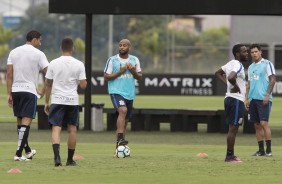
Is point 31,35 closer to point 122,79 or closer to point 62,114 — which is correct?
point 62,114

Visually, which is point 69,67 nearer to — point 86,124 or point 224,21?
point 86,124

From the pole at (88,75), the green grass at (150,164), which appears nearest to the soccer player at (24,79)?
the green grass at (150,164)

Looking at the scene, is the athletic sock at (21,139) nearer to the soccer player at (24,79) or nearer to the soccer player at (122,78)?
the soccer player at (24,79)

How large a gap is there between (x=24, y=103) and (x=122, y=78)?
6.97 feet

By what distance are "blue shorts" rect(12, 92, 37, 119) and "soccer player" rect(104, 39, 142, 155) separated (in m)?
1.85

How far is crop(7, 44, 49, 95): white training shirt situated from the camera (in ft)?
52.5

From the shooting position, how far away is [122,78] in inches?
690

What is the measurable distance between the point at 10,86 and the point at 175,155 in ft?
10.2

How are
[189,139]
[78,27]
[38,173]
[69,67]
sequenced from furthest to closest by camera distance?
1. [78,27]
2. [189,139]
3. [69,67]
4. [38,173]

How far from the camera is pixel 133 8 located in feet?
78.6

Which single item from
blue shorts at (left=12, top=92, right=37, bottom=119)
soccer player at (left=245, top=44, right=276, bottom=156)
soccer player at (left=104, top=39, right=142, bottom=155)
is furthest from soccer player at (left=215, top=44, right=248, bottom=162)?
blue shorts at (left=12, top=92, right=37, bottom=119)

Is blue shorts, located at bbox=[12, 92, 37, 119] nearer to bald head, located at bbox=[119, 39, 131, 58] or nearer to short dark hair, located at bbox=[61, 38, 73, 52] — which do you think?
short dark hair, located at bbox=[61, 38, 73, 52]

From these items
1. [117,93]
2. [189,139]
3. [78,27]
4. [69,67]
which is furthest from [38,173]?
[78,27]

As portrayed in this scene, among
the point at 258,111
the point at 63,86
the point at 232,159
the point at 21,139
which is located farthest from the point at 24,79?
the point at 258,111
